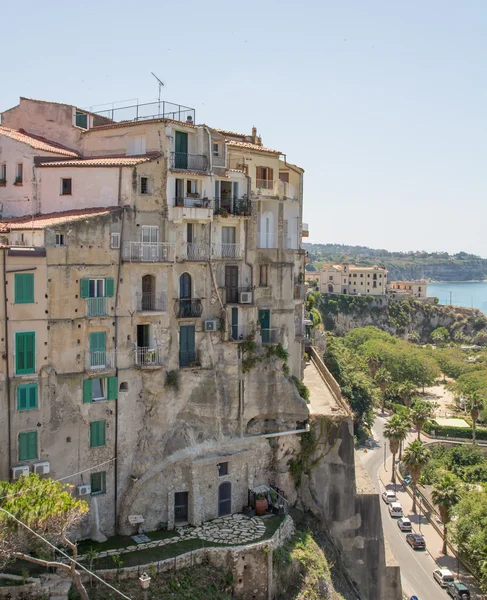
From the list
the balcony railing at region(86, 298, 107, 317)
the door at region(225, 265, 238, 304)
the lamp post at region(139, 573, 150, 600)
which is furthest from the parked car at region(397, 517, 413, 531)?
the balcony railing at region(86, 298, 107, 317)

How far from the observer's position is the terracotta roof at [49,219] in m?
33.9

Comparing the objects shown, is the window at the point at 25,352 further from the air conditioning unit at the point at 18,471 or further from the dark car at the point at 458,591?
the dark car at the point at 458,591

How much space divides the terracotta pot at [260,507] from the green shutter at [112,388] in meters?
9.91

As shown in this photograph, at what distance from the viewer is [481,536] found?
51.8 meters

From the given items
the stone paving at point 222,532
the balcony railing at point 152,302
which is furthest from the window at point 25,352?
the stone paving at point 222,532

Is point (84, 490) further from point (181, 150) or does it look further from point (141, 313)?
point (181, 150)

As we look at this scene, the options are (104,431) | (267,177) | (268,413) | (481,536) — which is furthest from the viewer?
(481,536)

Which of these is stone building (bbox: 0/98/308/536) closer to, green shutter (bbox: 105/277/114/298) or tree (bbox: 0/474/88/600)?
green shutter (bbox: 105/277/114/298)

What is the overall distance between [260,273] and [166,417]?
10268mm

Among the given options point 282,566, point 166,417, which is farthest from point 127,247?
point 282,566

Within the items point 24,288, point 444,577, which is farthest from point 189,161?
point 444,577

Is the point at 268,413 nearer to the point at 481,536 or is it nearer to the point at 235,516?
the point at 235,516

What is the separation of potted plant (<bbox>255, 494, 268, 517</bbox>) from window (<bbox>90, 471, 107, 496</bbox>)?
8.33 meters

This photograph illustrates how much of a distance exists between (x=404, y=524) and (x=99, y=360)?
37796 millimetres
